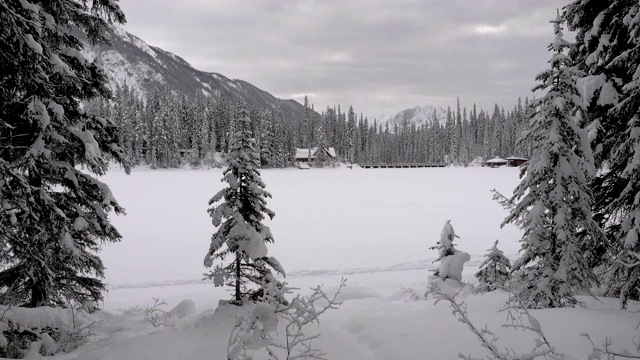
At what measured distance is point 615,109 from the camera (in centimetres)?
851

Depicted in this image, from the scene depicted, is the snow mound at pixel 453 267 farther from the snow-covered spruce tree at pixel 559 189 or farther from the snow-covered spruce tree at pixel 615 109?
the snow-covered spruce tree at pixel 615 109

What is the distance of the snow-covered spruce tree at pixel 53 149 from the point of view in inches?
234

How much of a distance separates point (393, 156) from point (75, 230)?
537 ft

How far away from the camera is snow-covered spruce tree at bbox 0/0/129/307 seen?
594 centimetres

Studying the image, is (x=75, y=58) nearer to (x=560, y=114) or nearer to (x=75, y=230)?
(x=75, y=230)

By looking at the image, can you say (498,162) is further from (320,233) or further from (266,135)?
(320,233)

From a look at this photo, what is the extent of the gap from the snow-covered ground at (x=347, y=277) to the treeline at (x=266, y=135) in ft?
96.6

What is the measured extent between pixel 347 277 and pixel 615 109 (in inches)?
422

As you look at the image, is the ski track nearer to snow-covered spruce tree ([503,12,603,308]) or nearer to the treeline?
snow-covered spruce tree ([503,12,603,308])

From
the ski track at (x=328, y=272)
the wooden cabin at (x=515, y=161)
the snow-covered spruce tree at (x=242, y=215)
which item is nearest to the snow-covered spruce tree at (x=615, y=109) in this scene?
the snow-covered spruce tree at (x=242, y=215)

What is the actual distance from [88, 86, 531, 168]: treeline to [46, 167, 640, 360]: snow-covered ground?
29.4 meters

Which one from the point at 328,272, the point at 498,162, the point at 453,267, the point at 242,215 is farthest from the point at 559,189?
the point at 498,162

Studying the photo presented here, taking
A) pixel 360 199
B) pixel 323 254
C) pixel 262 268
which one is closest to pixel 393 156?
pixel 360 199

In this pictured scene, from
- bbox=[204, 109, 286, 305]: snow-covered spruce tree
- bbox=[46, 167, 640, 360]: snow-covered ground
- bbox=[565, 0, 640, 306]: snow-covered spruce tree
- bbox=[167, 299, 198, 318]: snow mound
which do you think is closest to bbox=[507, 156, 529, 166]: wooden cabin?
bbox=[46, 167, 640, 360]: snow-covered ground
